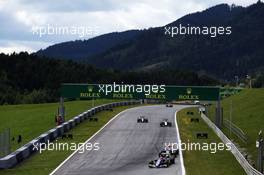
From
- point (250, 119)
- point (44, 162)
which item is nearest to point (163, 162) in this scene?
point (44, 162)

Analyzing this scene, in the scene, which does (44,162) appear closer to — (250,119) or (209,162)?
(209,162)

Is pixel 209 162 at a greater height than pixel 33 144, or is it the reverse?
pixel 33 144

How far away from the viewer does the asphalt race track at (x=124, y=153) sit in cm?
3156

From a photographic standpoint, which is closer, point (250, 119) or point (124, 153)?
point (124, 153)

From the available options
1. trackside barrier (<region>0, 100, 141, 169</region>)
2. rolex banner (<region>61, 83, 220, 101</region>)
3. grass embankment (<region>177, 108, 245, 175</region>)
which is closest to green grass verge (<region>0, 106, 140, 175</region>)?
trackside barrier (<region>0, 100, 141, 169</region>)

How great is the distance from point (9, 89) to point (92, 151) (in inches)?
5127

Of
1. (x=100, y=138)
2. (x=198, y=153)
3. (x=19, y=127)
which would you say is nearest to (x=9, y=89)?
(x=19, y=127)

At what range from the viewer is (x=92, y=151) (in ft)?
132

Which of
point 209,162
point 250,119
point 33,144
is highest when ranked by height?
point 250,119

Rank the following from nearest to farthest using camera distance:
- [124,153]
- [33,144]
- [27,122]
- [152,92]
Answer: [124,153] < [33,144] < [152,92] < [27,122]

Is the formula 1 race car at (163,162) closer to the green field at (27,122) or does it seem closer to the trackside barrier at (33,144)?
the trackside barrier at (33,144)

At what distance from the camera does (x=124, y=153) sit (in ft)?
129

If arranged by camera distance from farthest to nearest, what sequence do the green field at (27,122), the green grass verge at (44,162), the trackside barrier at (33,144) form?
the green field at (27,122) < the trackside barrier at (33,144) < the green grass verge at (44,162)

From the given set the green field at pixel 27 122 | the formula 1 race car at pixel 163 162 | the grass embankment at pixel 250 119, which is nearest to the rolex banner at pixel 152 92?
the grass embankment at pixel 250 119
